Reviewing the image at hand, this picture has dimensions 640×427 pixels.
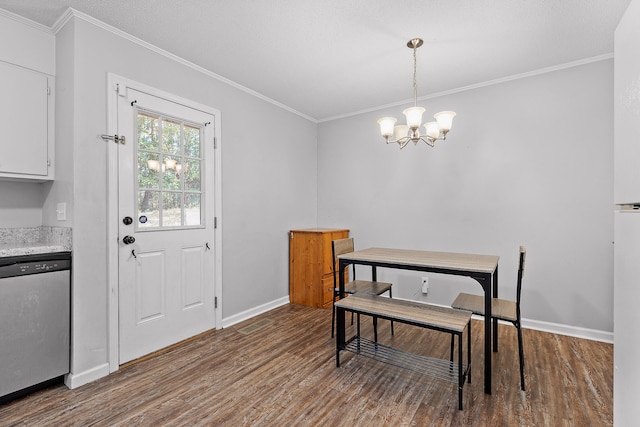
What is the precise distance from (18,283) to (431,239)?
3687 mm

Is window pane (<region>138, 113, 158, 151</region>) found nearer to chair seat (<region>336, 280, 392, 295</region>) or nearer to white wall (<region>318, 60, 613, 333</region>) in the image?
chair seat (<region>336, 280, 392, 295</region>)

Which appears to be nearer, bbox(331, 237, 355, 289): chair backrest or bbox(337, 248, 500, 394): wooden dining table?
bbox(337, 248, 500, 394): wooden dining table

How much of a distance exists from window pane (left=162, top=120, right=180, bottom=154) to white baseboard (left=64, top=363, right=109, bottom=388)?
1.78m

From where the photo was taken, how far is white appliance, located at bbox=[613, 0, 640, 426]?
747 millimetres

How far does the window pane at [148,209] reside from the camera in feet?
8.30

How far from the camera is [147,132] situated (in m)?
2.57

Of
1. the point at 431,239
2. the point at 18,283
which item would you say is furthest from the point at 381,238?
the point at 18,283

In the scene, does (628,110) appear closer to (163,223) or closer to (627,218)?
(627,218)

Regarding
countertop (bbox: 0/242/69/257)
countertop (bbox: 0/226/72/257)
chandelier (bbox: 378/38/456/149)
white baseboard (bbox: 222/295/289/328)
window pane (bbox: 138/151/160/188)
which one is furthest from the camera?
white baseboard (bbox: 222/295/289/328)

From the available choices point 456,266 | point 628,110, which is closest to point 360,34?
point 456,266

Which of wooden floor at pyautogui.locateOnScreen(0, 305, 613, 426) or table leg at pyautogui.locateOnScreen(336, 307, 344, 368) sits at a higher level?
table leg at pyautogui.locateOnScreen(336, 307, 344, 368)

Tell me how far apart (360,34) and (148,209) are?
7.42 ft

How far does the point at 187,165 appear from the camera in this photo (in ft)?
9.46

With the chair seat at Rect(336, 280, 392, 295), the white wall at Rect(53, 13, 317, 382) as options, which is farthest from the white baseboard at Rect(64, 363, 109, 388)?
the chair seat at Rect(336, 280, 392, 295)
